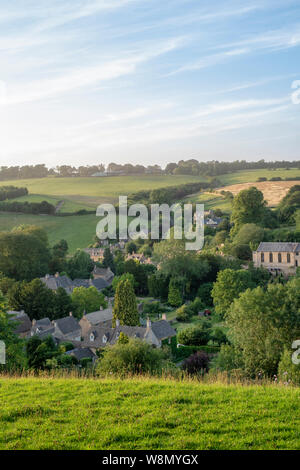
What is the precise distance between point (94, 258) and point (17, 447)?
75555mm

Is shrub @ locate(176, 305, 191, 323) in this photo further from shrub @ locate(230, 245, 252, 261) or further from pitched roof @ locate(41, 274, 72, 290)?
pitched roof @ locate(41, 274, 72, 290)

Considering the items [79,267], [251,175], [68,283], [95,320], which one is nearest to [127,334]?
[95,320]

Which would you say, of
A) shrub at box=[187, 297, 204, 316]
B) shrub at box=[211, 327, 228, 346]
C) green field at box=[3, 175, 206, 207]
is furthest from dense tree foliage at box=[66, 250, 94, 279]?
shrub at box=[211, 327, 228, 346]

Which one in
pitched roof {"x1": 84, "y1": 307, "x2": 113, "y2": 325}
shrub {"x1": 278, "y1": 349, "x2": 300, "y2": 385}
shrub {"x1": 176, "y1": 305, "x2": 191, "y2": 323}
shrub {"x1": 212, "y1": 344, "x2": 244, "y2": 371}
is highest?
shrub {"x1": 278, "y1": 349, "x2": 300, "y2": 385}

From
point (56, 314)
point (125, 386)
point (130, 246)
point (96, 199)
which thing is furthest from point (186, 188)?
Answer: point (125, 386)

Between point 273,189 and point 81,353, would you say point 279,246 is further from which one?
point 81,353

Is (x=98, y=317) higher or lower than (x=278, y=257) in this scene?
lower

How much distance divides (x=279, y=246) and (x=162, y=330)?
28726 millimetres

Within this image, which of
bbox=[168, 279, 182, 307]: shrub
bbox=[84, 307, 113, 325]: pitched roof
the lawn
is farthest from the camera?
the lawn

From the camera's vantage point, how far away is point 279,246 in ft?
203

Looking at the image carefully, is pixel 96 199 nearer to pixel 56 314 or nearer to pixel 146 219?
pixel 146 219

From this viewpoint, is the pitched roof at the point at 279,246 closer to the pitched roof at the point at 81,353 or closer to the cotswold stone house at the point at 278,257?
the cotswold stone house at the point at 278,257

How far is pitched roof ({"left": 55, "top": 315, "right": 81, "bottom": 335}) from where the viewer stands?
41125 millimetres
